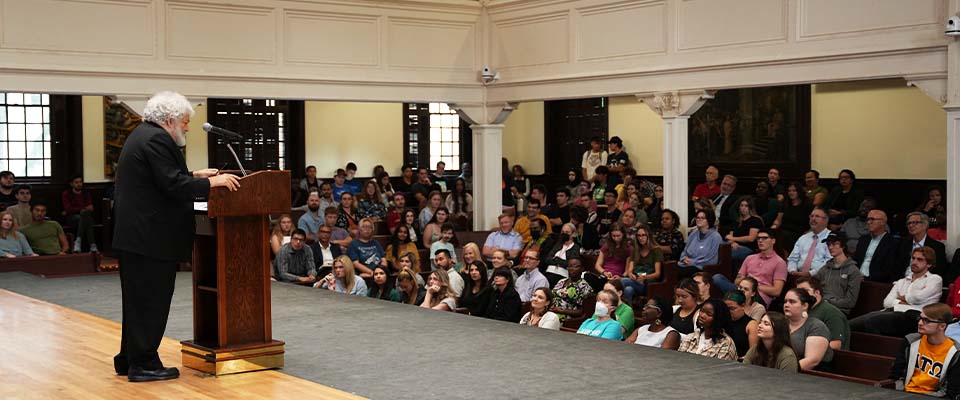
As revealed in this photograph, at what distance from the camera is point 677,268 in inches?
404

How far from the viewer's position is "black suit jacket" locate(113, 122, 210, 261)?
473 centimetres

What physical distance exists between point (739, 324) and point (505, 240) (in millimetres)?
5373

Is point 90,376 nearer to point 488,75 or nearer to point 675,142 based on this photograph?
point 675,142

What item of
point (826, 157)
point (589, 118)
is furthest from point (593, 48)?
point (589, 118)

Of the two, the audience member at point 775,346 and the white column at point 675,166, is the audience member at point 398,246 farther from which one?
the audience member at point 775,346

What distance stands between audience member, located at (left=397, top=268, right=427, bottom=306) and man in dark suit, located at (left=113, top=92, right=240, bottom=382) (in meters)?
4.48

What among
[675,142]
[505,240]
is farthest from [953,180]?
[505,240]

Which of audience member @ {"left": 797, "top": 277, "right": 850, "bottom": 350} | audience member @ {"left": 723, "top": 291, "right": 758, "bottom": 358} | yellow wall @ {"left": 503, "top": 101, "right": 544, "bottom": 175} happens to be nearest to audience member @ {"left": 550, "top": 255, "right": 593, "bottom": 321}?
audience member @ {"left": 723, "top": 291, "right": 758, "bottom": 358}

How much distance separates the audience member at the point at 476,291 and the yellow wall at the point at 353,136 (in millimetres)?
8618

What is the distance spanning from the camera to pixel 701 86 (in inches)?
455

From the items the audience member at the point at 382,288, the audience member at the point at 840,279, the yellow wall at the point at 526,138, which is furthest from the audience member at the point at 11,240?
the yellow wall at the point at 526,138

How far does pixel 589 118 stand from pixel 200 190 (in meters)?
13.8

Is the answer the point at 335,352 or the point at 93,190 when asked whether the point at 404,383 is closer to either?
the point at 335,352

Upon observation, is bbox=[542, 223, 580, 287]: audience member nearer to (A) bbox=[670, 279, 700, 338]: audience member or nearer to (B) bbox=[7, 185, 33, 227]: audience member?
(A) bbox=[670, 279, 700, 338]: audience member
